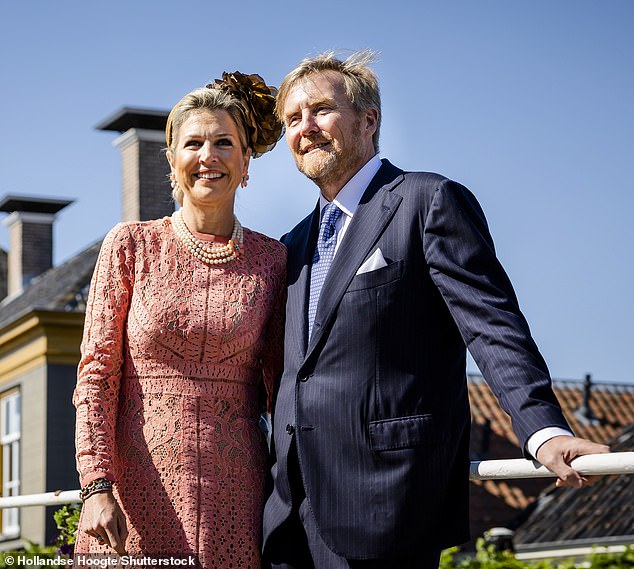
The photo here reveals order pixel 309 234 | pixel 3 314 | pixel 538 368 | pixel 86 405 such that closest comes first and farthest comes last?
pixel 538 368, pixel 86 405, pixel 309 234, pixel 3 314

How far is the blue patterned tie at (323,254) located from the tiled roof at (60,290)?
15.2 metres

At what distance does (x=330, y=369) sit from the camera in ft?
10.2

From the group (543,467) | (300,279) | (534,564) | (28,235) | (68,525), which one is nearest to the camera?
(543,467)

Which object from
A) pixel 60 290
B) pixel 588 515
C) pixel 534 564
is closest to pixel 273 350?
pixel 534 564

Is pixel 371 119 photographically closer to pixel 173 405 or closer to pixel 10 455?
pixel 173 405

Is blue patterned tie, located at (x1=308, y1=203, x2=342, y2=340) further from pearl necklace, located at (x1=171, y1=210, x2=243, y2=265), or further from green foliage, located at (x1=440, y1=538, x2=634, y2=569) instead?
green foliage, located at (x1=440, y1=538, x2=634, y2=569)

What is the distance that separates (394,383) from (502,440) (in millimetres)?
20984

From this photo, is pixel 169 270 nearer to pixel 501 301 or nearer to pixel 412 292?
pixel 412 292

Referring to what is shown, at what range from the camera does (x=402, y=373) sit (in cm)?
301

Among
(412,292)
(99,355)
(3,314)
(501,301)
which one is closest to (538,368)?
(501,301)

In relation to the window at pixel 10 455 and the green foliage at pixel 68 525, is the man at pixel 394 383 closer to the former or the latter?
the green foliage at pixel 68 525

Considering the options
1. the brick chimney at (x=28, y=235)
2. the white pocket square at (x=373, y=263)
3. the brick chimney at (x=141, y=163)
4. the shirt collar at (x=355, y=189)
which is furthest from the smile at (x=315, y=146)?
the brick chimney at (x=28, y=235)

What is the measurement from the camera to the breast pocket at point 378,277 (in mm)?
3072

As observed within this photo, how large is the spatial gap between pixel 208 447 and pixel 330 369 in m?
0.43
